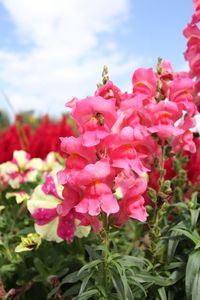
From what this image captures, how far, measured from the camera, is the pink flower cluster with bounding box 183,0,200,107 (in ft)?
4.88

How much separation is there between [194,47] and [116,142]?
53 centimetres

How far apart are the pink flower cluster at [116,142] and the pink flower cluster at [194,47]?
182 mm

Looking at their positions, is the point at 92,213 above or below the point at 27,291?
above

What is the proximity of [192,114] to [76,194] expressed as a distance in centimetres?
44

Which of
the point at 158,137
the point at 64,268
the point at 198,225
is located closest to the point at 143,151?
the point at 158,137

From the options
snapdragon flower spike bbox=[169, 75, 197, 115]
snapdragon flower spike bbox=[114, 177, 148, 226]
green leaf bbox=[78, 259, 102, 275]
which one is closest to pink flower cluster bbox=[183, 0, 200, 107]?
snapdragon flower spike bbox=[169, 75, 197, 115]

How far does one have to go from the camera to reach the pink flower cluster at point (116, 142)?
110cm

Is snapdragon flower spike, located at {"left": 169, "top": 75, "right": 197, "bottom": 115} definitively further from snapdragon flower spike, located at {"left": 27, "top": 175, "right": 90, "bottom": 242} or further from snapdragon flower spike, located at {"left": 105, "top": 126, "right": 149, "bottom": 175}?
snapdragon flower spike, located at {"left": 27, "top": 175, "right": 90, "bottom": 242}

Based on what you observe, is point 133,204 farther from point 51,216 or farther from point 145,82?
point 51,216

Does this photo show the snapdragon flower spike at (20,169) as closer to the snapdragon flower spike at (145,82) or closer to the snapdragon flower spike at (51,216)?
the snapdragon flower spike at (51,216)

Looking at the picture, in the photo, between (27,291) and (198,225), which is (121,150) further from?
(27,291)

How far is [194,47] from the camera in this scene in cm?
151

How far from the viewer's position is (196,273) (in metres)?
1.27

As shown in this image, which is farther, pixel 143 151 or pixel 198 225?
pixel 198 225
